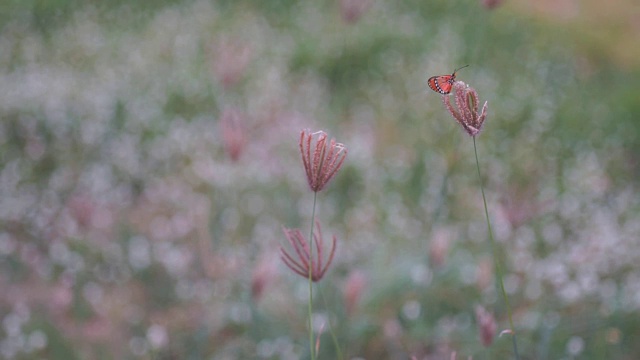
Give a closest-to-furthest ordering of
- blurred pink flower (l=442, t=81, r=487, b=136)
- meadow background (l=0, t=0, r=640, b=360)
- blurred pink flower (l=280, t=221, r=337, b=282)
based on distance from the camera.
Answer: blurred pink flower (l=442, t=81, r=487, b=136) → blurred pink flower (l=280, t=221, r=337, b=282) → meadow background (l=0, t=0, r=640, b=360)

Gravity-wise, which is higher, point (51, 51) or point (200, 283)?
point (51, 51)

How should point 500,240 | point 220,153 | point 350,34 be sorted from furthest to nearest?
point 350,34 → point 220,153 → point 500,240

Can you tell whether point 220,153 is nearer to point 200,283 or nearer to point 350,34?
point 200,283

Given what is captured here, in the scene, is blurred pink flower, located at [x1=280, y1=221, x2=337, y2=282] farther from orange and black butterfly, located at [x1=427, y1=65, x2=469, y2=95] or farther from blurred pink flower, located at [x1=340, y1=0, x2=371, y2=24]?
blurred pink flower, located at [x1=340, y1=0, x2=371, y2=24]

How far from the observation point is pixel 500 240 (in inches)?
141

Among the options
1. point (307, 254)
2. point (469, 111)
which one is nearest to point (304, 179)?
point (307, 254)

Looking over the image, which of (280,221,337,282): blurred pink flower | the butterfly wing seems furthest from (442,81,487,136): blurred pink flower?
(280,221,337,282): blurred pink flower

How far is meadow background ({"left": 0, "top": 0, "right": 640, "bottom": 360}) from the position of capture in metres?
2.67

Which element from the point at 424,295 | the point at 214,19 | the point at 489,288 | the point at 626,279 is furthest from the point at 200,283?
the point at 214,19

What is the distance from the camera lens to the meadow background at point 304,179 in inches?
105

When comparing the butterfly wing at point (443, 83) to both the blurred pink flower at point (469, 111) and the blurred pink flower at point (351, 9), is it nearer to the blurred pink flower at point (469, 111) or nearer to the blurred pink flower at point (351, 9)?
the blurred pink flower at point (469, 111)

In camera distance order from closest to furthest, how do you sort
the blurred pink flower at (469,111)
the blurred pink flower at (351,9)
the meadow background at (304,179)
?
the blurred pink flower at (469,111) → the blurred pink flower at (351,9) → the meadow background at (304,179)

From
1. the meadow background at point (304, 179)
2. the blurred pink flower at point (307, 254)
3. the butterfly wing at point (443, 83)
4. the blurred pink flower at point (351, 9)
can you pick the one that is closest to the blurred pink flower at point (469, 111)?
the butterfly wing at point (443, 83)

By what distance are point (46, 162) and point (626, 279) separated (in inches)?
132
